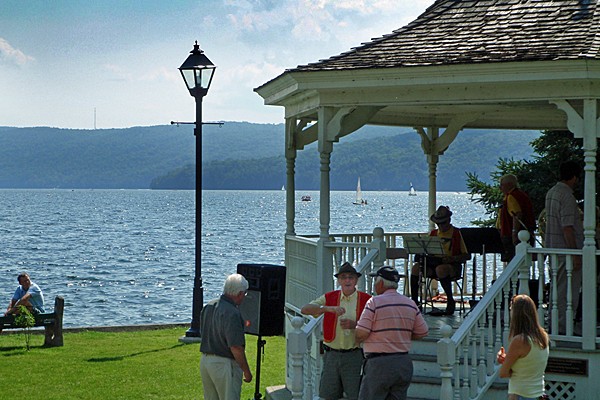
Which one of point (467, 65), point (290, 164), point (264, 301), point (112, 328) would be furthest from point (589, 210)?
point (112, 328)

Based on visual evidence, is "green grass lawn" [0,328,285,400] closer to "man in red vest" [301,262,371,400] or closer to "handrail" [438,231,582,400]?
"handrail" [438,231,582,400]

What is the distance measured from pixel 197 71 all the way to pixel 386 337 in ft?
33.3

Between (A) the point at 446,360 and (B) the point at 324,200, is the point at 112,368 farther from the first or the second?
(A) the point at 446,360

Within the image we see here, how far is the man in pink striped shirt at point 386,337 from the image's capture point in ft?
28.2

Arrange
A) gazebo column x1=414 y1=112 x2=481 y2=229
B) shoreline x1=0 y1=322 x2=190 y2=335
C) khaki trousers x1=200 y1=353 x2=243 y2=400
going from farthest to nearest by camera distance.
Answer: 1. shoreline x1=0 y1=322 x2=190 y2=335
2. gazebo column x1=414 y1=112 x2=481 y2=229
3. khaki trousers x1=200 y1=353 x2=243 y2=400

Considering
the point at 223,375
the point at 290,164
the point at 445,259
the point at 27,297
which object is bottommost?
the point at 27,297

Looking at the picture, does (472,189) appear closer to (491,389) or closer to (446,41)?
(446,41)

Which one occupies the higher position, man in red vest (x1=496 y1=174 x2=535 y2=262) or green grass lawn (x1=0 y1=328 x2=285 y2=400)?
man in red vest (x1=496 y1=174 x2=535 y2=262)

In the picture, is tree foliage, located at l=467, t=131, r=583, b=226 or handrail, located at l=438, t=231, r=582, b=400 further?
tree foliage, located at l=467, t=131, r=583, b=226

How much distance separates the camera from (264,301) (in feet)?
37.7

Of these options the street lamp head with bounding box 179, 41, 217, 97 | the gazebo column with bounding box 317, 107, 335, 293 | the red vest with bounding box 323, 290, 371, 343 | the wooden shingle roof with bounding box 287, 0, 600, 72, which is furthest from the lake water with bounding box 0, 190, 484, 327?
the red vest with bounding box 323, 290, 371, 343

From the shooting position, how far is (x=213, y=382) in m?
9.52

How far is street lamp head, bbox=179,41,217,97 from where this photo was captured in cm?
1789

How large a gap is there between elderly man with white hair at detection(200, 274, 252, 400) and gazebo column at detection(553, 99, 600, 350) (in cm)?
342
